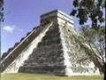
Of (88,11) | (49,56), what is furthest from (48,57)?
(88,11)

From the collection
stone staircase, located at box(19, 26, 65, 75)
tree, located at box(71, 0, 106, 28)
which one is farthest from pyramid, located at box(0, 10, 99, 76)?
tree, located at box(71, 0, 106, 28)

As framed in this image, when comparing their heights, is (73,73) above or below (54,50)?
below

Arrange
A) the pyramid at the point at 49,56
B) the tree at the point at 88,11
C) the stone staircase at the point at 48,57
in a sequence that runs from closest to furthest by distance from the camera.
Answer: the tree at the point at 88,11, the pyramid at the point at 49,56, the stone staircase at the point at 48,57

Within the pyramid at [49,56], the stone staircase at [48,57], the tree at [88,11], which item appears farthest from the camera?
the stone staircase at [48,57]

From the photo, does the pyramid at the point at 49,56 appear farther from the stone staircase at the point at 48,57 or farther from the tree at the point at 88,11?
the tree at the point at 88,11

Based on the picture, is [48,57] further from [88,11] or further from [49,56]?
[88,11]

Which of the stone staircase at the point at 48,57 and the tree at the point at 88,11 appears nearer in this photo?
the tree at the point at 88,11

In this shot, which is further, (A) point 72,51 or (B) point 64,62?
(A) point 72,51

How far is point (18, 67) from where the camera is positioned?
34969 millimetres

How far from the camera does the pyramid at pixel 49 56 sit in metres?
30.8

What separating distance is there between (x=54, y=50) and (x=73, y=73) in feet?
16.2

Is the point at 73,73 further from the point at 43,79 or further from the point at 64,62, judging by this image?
the point at 43,79

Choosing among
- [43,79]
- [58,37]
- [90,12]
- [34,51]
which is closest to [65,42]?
[58,37]

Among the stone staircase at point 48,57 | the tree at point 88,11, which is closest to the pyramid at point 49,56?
the stone staircase at point 48,57
